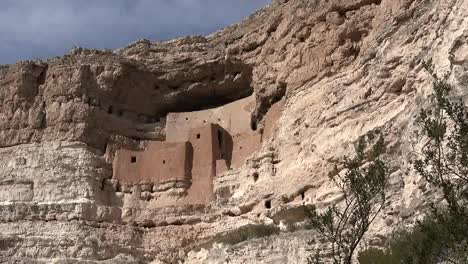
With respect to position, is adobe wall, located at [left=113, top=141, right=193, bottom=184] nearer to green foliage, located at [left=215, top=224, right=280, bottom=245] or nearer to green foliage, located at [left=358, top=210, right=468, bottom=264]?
green foliage, located at [left=215, top=224, right=280, bottom=245]

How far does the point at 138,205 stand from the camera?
912 inches

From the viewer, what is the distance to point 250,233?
18.6 m

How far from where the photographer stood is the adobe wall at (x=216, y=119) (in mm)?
24281

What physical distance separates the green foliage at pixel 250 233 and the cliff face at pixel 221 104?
1.44 ft

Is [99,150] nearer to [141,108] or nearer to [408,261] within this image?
[141,108]

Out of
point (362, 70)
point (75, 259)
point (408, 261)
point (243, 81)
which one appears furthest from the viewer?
point (243, 81)

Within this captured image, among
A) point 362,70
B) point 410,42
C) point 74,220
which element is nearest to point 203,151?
point 74,220

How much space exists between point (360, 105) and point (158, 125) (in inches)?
369

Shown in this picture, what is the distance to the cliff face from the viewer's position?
55.3ft

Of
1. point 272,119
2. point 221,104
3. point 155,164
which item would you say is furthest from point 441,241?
point 221,104

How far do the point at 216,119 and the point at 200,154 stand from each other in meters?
1.85

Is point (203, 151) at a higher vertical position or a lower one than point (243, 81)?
lower

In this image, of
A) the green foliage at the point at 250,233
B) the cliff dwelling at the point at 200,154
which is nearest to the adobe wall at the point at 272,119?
the cliff dwelling at the point at 200,154

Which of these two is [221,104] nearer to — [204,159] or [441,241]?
[204,159]
